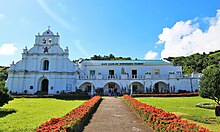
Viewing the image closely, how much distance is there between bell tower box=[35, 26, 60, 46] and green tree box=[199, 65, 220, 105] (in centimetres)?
2891

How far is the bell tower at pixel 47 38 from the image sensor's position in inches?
1426

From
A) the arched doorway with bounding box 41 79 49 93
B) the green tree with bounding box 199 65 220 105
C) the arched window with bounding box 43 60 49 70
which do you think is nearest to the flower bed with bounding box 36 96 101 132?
the green tree with bounding box 199 65 220 105

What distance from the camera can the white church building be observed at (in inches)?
1316

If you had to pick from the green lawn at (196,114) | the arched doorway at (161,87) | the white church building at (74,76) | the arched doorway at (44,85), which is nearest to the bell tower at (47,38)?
the white church building at (74,76)

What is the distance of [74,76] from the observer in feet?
113

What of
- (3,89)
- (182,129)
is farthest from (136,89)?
(182,129)

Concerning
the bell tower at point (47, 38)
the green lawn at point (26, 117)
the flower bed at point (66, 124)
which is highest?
the bell tower at point (47, 38)

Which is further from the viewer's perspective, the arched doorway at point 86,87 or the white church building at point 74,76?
the arched doorway at point 86,87

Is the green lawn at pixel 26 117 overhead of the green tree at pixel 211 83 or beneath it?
beneath

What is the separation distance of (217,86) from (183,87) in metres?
21.6

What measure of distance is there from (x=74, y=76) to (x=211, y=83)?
25489mm

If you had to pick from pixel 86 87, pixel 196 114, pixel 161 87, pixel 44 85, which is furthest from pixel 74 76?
pixel 196 114

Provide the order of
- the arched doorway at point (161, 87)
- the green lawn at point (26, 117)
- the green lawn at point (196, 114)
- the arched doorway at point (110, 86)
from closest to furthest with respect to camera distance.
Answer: the green lawn at point (26, 117) < the green lawn at point (196, 114) < the arched doorway at point (161, 87) < the arched doorway at point (110, 86)

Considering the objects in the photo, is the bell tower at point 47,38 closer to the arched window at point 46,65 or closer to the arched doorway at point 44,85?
the arched window at point 46,65
